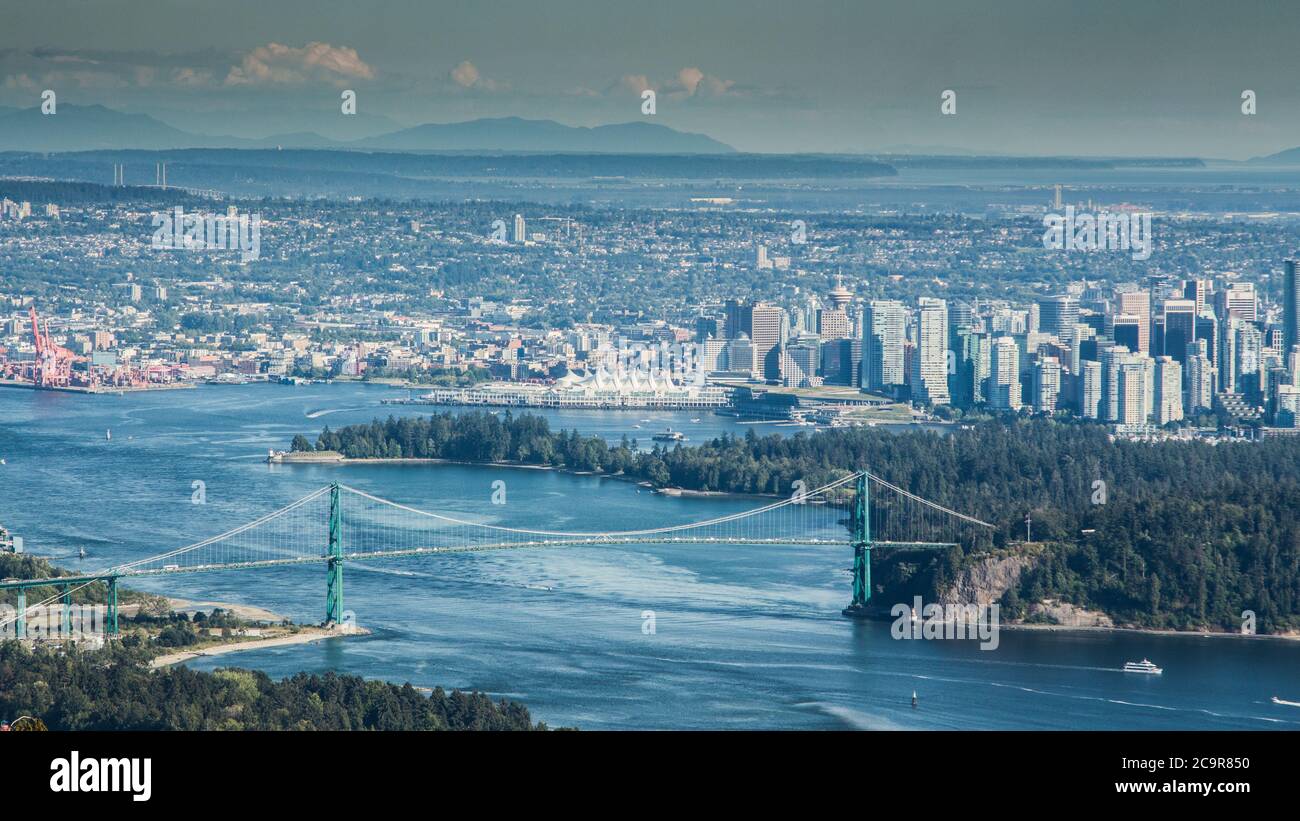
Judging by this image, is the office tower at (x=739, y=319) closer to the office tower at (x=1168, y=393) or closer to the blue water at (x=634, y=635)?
the office tower at (x=1168, y=393)

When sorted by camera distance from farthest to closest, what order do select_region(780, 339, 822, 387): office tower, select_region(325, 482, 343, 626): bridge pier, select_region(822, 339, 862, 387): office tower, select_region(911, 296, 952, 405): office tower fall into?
1. select_region(780, 339, 822, 387): office tower
2. select_region(822, 339, 862, 387): office tower
3. select_region(911, 296, 952, 405): office tower
4. select_region(325, 482, 343, 626): bridge pier

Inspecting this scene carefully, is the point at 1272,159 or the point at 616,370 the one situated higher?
the point at 1272,159

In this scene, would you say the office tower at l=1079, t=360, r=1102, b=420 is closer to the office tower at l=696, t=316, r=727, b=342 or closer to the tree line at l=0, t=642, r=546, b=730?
the office tower at l=696, t=316, r=727, b=342

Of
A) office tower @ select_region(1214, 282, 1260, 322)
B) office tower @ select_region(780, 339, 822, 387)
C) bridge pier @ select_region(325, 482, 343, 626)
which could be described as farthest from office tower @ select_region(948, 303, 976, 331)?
bridge pier @ select_region(325, 482, 343, 626)

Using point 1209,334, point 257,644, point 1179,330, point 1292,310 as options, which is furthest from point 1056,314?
point 257,644
